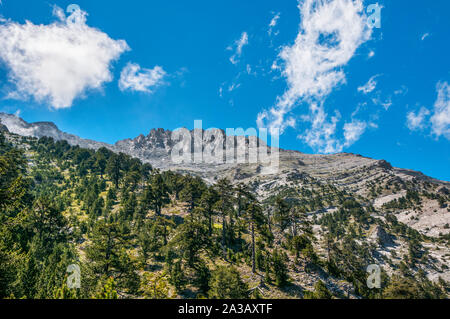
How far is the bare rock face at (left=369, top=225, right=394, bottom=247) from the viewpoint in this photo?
308ft

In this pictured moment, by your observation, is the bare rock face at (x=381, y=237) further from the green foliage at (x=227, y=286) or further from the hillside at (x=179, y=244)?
the green foliage at (x=227, y=286)

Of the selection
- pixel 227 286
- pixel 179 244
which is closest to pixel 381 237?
pixel 227 286

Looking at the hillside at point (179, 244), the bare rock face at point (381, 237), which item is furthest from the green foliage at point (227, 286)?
the bare rock face at point (381, 237)

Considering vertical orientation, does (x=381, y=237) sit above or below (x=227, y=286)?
below

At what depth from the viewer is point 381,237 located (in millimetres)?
95688

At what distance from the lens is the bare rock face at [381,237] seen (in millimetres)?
93750

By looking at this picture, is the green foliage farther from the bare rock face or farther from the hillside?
the bare rock face

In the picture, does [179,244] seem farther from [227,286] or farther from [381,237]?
[381,237]

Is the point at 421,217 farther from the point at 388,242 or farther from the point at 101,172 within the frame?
the point at 101,172

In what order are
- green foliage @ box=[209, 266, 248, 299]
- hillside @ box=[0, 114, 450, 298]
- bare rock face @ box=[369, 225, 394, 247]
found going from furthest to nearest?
bare rock face @ box=[369, 225, 394, 247] → hillside @ box=[0, 114, 450, 298] → green foliage @ box=[209, 266, 248, 299]

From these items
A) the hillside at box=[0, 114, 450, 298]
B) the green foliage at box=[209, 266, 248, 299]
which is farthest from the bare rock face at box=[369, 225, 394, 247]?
the green foliage at box=[209, 266, 248, 299]

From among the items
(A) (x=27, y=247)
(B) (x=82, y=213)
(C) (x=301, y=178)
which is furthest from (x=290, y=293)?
(C) (x=301, y=178)

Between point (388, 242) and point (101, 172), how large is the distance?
5337 inches
